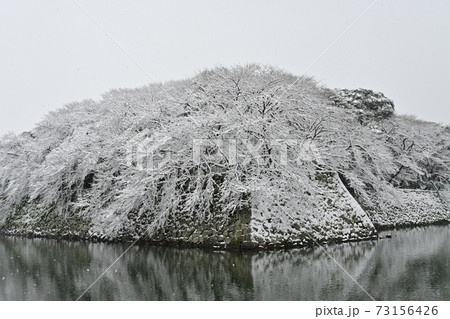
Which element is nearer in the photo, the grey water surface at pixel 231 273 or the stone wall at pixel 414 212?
the grey water surface at pixel 231 273

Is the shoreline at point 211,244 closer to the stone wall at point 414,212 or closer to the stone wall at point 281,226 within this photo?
the stone wall at point 281,226

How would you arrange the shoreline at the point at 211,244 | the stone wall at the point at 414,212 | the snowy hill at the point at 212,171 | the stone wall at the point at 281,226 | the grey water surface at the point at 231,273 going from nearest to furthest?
1. the grey water surface at the point at 231,273
2. the shoreline at the point at 211,244
3. the stone wall at the point at 281,226
4. the snowy hill at the point at 212,171
5. the stone wall at the point at 414,212

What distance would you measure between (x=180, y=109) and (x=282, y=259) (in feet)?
30.6

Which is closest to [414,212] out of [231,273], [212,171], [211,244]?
[212,171]

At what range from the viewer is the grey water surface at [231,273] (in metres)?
8.40

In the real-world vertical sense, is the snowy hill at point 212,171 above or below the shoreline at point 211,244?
above

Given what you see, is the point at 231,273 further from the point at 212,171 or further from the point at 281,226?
the point at 212,171

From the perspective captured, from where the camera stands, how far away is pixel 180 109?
63.0ft

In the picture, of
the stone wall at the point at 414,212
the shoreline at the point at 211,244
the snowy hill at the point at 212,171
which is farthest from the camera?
the stone wall at the point at 414,212

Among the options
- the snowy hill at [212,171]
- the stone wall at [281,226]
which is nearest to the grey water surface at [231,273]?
the stone wall at [281,226]

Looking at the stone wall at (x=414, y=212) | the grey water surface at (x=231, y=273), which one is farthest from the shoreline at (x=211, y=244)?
the grey water surface at (x=231, y=273)

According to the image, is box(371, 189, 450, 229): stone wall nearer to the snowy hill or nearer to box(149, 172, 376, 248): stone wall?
the snowy hill

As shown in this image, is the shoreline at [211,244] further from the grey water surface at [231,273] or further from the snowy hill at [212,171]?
the grey water surface at [231,273]

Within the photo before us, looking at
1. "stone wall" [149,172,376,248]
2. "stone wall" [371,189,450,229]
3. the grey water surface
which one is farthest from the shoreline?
the grey water surface
